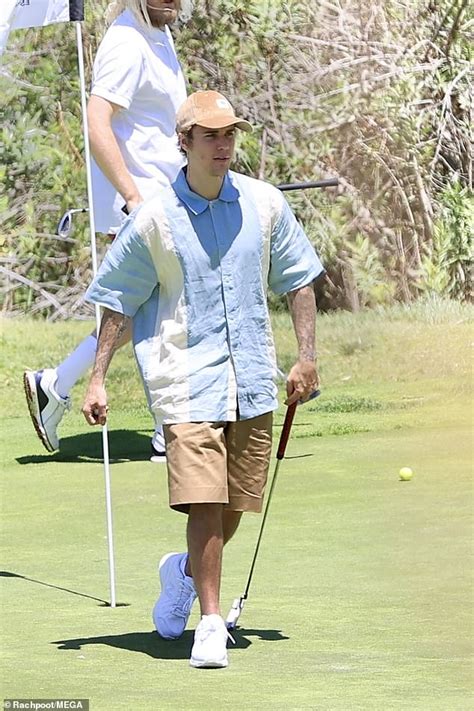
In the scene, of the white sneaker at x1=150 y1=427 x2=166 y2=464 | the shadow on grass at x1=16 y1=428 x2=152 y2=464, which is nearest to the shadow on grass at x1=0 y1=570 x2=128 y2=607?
the white sneaker at x1=150 y1=427 x2=166 y2=464

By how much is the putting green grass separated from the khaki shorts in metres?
0.35

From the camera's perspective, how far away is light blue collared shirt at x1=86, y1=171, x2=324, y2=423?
12.5 ft

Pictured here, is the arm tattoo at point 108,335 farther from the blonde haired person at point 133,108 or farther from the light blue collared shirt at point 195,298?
the blonde haired person at point 133,108

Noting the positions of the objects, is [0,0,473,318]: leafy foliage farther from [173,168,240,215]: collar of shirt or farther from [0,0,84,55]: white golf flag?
[173,168,240,215]: collar of shirt

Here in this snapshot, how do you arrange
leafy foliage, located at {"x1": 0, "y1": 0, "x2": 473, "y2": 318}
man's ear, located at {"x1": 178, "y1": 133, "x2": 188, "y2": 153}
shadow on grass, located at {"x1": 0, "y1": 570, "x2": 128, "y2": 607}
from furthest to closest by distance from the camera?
1. leafy foliage, located at {"x1": 0, "y1": 0, "x2": 473, "y2": 318}
2. shadow on grass, located at {"x1": 0, "y1": 570, "x2": 128, "y2": 607}
3. man's ear, located at {"x1": 178, "y1": 133, "x2": 188, "y2": 153}

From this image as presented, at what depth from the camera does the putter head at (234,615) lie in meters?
4.00

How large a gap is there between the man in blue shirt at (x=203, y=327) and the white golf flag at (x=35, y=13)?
99 centimetres

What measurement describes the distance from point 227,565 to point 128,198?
3.59ft

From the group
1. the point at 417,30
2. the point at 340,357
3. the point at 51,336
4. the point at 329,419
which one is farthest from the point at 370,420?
the point at 417,30

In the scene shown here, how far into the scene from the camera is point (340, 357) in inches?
340

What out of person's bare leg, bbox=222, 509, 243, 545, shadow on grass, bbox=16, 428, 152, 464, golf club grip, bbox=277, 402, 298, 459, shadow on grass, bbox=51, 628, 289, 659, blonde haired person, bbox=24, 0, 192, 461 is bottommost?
shadow on grass, bbox=16, 428, 152, 464

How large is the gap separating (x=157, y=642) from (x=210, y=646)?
1.11ft

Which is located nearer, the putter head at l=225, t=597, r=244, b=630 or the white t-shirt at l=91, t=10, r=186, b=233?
the putter head at l=225, t=597, r=244, b=630

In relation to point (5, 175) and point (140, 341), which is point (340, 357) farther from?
point (140, 341)
